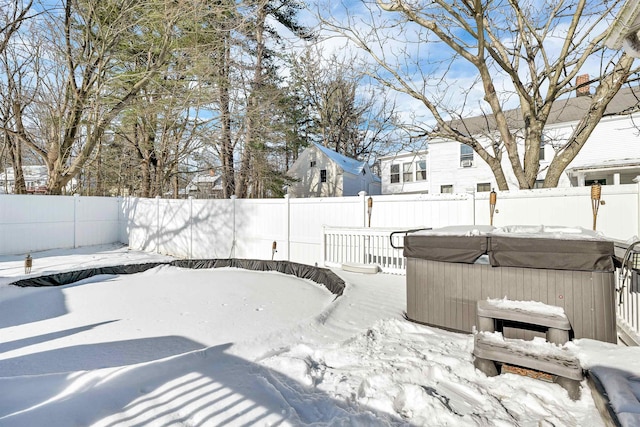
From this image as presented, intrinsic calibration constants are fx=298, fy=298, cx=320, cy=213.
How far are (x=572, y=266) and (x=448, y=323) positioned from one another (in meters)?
→ 1.08

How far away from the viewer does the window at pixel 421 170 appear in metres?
15.9

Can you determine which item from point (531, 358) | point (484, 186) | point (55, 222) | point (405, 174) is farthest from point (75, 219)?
point (484, 186)

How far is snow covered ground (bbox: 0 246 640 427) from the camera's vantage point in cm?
158

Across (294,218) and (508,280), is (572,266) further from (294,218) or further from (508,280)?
(294,218)

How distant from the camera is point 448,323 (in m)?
2.78

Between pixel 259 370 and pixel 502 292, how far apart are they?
2073 mm

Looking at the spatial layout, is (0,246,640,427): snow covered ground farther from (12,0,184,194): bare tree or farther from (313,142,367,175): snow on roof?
(313,142,367,175): snow on roof

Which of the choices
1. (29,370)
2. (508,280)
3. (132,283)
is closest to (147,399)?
(29,370)

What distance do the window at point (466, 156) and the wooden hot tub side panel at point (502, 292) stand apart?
11.6 m

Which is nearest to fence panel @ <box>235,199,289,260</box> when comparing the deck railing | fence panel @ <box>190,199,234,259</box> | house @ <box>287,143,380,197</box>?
fence panel @ <box>190,199,234,259</box>

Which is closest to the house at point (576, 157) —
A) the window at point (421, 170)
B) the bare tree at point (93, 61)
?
the window at point (421, 170)

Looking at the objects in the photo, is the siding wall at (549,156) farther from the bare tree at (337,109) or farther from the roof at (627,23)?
the roof at (627,23)

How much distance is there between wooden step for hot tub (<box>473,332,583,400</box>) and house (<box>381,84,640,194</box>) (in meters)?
7.58

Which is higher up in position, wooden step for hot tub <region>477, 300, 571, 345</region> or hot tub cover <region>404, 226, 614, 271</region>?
hot tub cover <region>404, 226, 614, 271</region>
